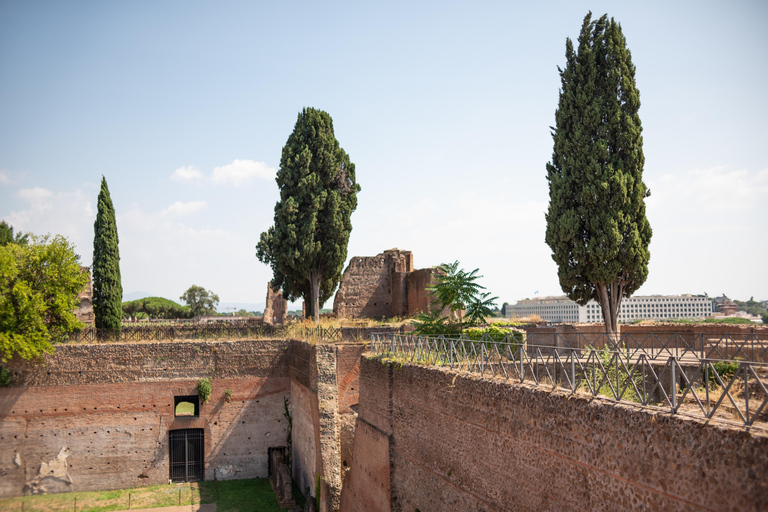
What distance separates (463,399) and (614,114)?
12603 mm

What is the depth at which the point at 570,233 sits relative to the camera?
18.2 metres

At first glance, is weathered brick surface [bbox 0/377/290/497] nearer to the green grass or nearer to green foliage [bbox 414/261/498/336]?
the green grass

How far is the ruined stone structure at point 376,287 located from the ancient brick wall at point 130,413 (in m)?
5.98

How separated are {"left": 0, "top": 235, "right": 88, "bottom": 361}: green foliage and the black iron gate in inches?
196

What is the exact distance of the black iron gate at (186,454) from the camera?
1938 centimetres

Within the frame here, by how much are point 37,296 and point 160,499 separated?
24.5ft

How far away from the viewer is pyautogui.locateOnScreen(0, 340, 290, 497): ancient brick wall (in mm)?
18359

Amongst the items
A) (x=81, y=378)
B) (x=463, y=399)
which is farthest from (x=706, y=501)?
(x=81, y=378)

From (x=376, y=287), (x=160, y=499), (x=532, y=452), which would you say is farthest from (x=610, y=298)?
(x=160, y=499)

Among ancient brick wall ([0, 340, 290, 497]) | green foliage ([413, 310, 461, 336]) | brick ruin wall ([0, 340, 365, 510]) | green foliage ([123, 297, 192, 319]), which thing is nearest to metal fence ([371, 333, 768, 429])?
green foliage ([413, 310, 461, 336])

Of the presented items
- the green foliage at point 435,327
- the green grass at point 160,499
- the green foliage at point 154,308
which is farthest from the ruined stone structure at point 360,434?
the green foliage at point 154,308

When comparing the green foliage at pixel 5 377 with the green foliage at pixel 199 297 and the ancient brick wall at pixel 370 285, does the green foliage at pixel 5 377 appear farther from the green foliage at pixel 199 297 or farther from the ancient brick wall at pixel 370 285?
the green foliage at pixel 199 297

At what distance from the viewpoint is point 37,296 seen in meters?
18.5

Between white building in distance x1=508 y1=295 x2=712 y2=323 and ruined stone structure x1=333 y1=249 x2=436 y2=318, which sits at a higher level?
ruined stone structure x1=333 y1=249 x2=436 y2=318
